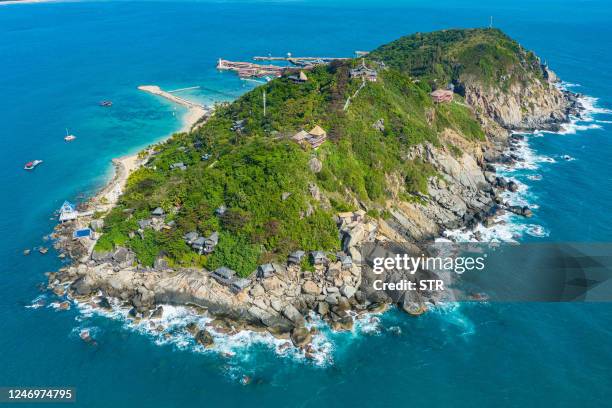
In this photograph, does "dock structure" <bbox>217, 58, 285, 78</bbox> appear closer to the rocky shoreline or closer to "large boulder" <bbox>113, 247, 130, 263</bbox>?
the rocky shoreline

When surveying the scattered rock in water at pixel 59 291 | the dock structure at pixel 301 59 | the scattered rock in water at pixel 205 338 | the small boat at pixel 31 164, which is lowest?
the scattered rock in water at pixel 205 338

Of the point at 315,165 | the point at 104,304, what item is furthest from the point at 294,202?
the point at 104,304

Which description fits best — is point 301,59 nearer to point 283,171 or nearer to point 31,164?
point 31,164

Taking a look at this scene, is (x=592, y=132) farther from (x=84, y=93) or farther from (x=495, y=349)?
(x=84, y=93)

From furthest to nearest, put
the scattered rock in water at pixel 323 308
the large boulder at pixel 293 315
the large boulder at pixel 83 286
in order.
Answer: the large boulder at pixel 83 286, the scattered rock in water at pixel 323 308, the large boulder at pixel 293 315

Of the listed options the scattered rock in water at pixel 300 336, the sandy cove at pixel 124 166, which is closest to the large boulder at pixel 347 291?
the scattered rock in water at pixel 300 336

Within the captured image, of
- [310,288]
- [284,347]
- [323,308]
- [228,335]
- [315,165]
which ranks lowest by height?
[284,347]

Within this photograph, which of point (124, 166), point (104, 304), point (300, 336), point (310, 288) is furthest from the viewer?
point (124, 166)
